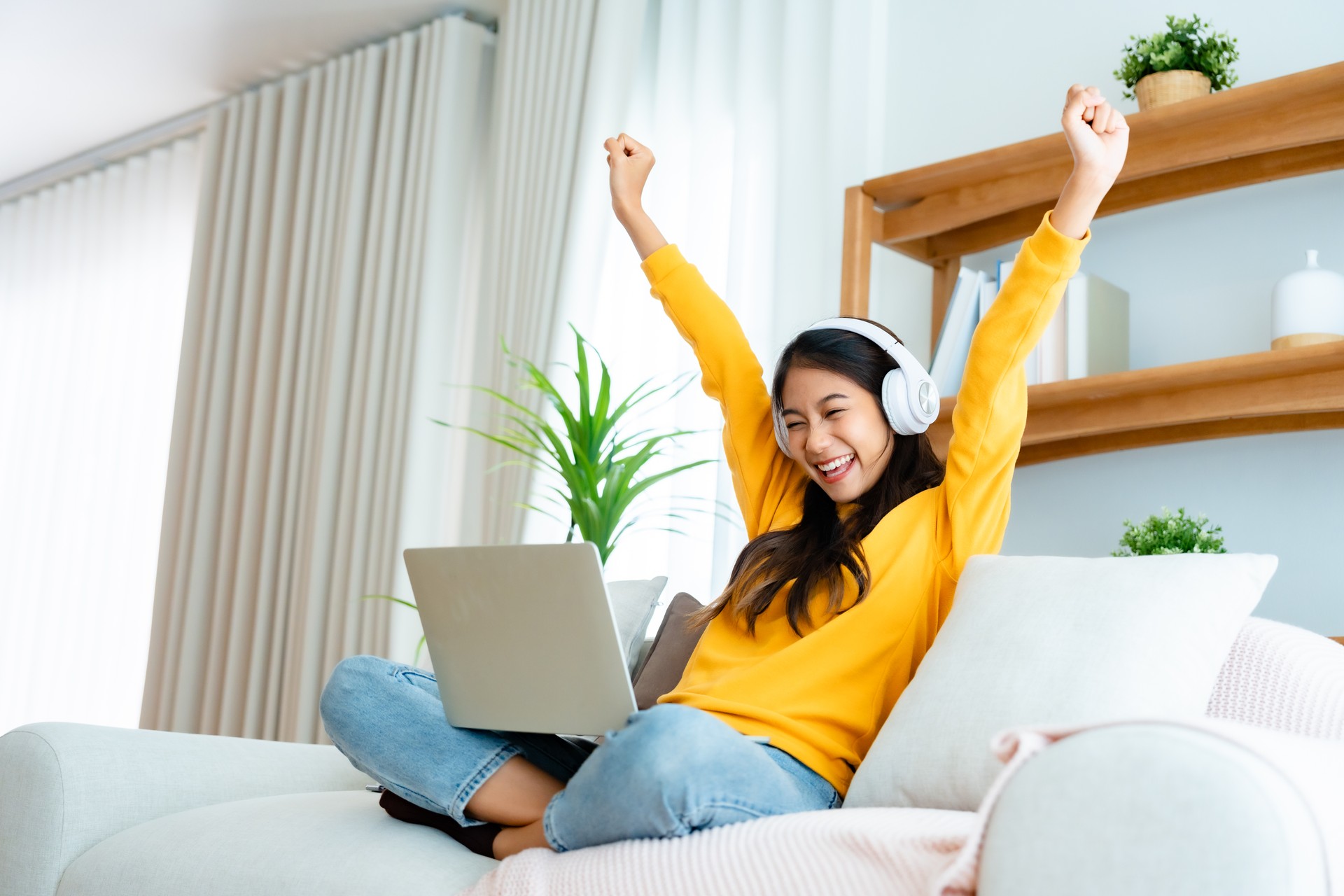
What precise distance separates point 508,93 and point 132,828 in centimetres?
253

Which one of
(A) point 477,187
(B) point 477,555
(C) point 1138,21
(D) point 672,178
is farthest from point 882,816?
(A) point 477,187

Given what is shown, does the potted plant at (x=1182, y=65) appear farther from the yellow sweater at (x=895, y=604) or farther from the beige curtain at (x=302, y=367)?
the beige curtain at (x=302, y=367)

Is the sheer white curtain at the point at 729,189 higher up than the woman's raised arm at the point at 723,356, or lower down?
higher up

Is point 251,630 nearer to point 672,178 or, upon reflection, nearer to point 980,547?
point 672,178

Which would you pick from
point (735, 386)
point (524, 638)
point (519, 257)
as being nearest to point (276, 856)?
point (524, 638)

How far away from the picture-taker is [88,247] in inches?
199

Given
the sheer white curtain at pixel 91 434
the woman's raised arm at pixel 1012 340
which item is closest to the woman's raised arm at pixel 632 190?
the woman's raised arm at pixel 1012 340

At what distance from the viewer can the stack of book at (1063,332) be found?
207cm

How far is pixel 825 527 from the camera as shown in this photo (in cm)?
161

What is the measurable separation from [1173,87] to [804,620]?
1.21 metres

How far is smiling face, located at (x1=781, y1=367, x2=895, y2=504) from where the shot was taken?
1.58 m

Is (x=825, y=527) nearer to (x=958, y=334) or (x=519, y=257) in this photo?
(x=958, y=334)

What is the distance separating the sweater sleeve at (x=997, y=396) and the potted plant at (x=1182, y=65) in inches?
29.2

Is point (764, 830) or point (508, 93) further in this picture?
point (508, 93)
